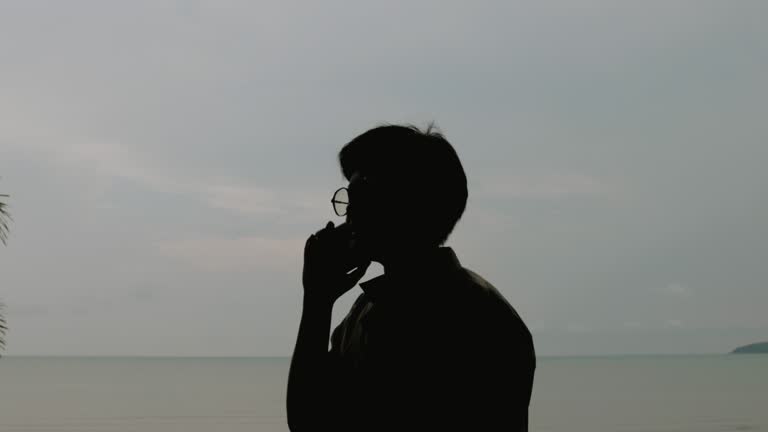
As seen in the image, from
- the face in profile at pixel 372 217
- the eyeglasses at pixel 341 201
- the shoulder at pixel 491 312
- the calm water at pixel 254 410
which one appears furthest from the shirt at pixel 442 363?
the calm water at pixel 254 410

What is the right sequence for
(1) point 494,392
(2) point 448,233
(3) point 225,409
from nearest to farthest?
(1) point 494,392 → (2) point 448,233 → (3) point 225,409

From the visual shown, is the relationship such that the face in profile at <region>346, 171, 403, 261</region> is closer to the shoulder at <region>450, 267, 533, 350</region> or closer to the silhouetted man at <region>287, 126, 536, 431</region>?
the silhouetted man at <region>287, 126, 536, 431</region>

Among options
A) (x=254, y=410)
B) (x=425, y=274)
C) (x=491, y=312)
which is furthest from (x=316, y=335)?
(x=254, y=410)

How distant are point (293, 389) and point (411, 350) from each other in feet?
1.05

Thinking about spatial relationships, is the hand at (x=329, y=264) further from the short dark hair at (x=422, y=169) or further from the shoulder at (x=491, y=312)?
the shoulder at (x=491, y=312)

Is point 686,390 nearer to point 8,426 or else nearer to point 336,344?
point 8,426

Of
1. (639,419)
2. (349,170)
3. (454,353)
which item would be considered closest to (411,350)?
(454,353)

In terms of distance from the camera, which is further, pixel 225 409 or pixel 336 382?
pixel 225 409

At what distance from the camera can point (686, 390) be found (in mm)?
81125

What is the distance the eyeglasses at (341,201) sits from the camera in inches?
84.4

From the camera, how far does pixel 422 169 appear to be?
2115mm

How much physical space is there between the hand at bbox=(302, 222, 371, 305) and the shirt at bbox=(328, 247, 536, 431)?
151mm

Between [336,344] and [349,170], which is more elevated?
[349,170]

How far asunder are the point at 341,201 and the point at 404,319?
1.18ft
